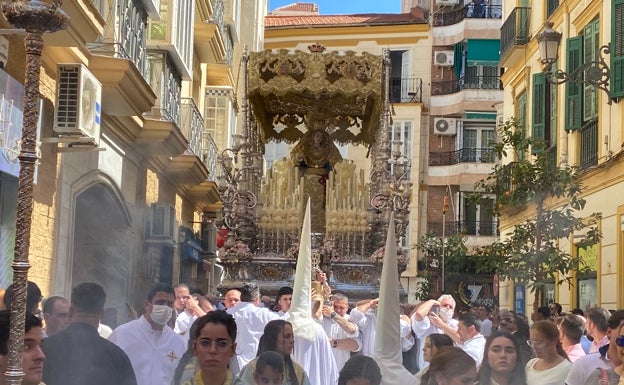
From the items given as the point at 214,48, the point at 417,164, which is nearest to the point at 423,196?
the point at 417,164

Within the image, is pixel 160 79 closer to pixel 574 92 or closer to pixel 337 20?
pixel 574 92

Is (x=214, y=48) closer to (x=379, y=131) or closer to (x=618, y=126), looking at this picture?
(x=379, y=131)

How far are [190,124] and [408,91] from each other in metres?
18.5

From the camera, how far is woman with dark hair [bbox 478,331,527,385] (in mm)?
6238

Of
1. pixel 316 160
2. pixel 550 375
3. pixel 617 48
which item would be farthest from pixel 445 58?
pixel 550 375

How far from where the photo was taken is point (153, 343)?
7645 mm

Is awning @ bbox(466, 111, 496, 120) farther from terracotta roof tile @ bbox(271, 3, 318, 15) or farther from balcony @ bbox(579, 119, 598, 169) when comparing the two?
balcony @ bbox(579, 119, 598, 169)

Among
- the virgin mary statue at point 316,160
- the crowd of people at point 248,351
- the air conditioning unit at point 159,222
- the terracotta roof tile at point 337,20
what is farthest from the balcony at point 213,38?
the crowd of people at point 248,351

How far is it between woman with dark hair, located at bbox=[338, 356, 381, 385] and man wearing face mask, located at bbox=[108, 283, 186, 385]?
84.0 inches

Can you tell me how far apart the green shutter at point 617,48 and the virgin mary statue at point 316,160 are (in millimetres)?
4106

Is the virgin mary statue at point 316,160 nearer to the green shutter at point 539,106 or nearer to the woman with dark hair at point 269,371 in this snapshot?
the green shutter at point 539,106

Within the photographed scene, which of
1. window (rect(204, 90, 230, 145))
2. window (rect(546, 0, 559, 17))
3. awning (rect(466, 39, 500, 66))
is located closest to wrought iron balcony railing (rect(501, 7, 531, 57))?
window (rect(546, 0, 559, 17))

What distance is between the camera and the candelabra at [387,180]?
15141 millimetres

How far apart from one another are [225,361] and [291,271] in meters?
9.55
